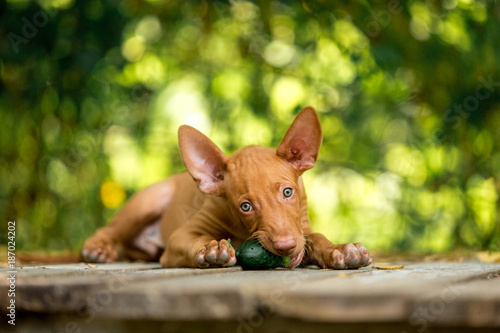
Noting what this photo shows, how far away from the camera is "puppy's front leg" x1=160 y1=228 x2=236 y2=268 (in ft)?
9.01

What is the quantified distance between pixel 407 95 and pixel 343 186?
151 cm

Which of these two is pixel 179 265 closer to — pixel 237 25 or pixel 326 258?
pixel 326 258

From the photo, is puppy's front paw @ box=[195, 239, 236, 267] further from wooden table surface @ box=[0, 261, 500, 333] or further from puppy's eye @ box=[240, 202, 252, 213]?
wooden table surface @ box=[0, 261, 500, 333]

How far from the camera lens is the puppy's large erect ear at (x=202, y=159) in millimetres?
3252

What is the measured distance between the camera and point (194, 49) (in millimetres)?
8836

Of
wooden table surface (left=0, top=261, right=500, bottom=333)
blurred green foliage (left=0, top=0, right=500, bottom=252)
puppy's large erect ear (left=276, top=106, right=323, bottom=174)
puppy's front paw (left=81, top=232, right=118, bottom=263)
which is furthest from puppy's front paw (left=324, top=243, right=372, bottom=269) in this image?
blurred green foliage (left=0, top=0, right=500, bottom=252)

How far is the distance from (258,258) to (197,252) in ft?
1.04

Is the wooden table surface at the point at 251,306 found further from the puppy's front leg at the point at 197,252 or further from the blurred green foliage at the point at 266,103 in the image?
the blurred green foliage at the point at 266,103

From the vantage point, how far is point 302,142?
3303mm

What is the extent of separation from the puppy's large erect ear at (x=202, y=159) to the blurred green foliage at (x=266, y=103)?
279 cm

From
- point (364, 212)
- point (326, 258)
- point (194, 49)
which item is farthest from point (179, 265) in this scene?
point (194, 49)

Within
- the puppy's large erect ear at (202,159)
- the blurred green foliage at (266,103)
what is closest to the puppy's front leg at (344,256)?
the puppy's large erect ear at (202,159)

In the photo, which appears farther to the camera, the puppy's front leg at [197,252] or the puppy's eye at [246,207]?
the puppy's eye at [246,207]

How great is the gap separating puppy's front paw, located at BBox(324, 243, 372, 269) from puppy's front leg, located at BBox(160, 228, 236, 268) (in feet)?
1.57
